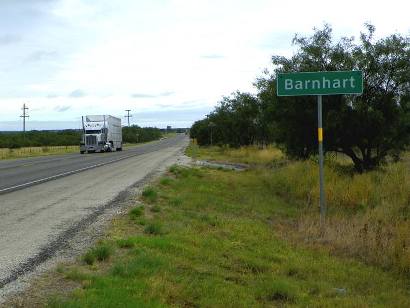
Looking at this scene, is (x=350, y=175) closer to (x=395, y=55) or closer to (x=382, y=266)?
Result: (x=395, y=55)

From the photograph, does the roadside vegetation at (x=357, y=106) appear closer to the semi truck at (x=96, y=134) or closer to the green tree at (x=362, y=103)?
the green tree at (x=362, y=103)

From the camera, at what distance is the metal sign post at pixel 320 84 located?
416 inches

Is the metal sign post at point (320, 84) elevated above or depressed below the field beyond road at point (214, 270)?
above

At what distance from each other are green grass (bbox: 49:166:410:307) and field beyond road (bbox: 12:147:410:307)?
0.04 feet

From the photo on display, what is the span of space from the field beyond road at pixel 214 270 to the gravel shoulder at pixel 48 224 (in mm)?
294

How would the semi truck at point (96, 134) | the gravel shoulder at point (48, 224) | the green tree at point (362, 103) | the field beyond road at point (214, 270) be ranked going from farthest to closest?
the semi truck at point (96, 134)
the green tree at point (362, 103)
the gravel shoulder at point (48, 224)
the field beyond road at point (214, 270)

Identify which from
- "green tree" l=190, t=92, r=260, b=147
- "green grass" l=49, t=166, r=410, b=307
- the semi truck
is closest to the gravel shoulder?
"green grass" l=49, t=166, r=410, b=307

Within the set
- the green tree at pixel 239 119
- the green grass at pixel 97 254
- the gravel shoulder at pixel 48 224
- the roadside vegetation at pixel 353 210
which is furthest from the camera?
the green tree at pixel 239 119

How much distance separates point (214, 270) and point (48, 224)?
4.07 m

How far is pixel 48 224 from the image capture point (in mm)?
9688

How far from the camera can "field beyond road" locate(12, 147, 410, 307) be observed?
18.7ft

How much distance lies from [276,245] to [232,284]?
259 cm

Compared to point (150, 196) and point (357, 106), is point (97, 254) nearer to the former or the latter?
point (150, 196)

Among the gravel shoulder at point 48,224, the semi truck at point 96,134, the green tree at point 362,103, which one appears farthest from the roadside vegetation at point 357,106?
the semi truck at point 96,134
